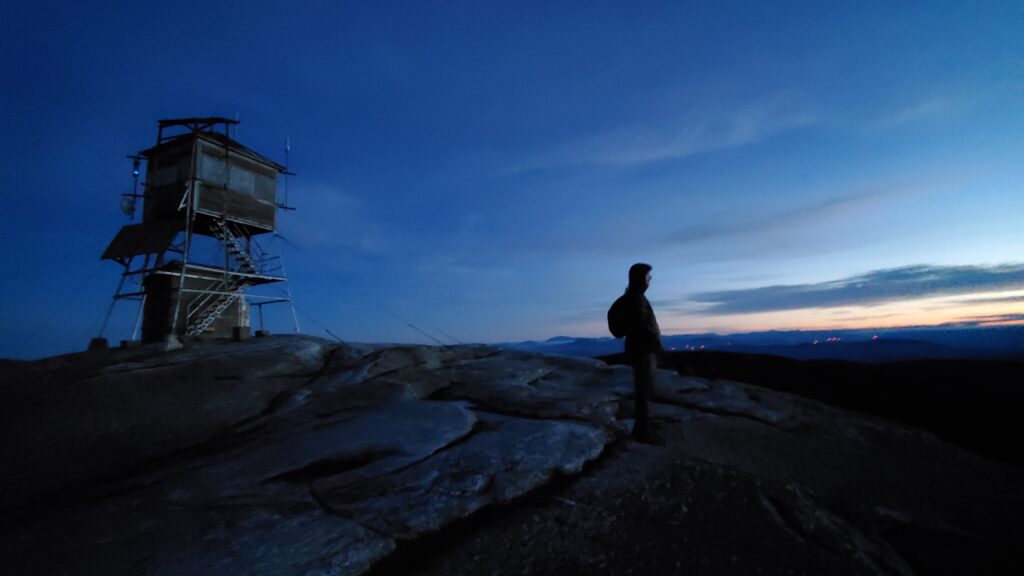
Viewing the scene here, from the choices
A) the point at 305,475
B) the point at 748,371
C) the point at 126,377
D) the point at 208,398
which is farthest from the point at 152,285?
the point at 748,371

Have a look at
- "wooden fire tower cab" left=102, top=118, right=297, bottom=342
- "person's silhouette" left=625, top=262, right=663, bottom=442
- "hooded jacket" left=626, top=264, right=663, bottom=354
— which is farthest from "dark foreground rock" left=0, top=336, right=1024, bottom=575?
"wooden fire tower cab" left=102, top=118, right=297, bottom=342

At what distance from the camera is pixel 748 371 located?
54.3 ft

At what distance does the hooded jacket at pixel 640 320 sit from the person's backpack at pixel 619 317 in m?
0.06

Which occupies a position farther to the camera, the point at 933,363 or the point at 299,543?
the point at 933,363

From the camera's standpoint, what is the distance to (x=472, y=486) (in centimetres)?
411

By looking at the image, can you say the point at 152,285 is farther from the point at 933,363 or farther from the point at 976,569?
the point at 933,363

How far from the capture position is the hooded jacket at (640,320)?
5.78 meters

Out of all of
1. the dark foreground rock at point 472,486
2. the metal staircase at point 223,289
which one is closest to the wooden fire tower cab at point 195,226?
the metal staircase at point 223,289

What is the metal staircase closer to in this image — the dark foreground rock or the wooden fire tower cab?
the wooden fire tower cab

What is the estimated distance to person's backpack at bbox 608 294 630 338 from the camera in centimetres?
587

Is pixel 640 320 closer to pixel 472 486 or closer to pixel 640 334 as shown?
pixel 640 334

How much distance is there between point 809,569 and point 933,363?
81.4 feet

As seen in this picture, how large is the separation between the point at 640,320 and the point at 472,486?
10.7 feet

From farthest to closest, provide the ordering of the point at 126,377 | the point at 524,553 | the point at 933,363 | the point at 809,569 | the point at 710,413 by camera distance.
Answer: the point at 933,363 < the point at 126,377 < the point at 710,413 < the point at 524,553 < the point at 809,569
